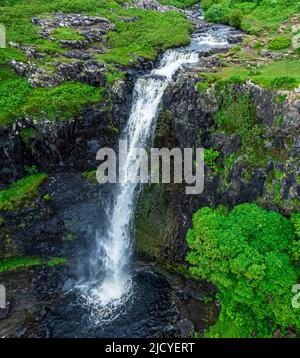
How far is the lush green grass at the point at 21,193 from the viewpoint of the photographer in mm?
21500

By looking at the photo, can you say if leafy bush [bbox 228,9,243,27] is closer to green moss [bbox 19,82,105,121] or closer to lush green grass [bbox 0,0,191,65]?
lush green grass [bbox 0,0,191,65]

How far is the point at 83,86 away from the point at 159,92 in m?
6.14

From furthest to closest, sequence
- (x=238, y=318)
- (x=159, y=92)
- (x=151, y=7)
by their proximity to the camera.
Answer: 1. (x=151, y=7)
2. (x=159, y=92)
3. (x=238, y=318)

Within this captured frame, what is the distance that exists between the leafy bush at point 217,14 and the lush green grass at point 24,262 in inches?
1169

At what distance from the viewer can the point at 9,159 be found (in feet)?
73.3

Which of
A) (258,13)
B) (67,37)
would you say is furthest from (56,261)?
(258,13)

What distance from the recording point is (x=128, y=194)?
74.1 feet

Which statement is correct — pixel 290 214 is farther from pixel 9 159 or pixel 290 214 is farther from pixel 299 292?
pixel 9 159

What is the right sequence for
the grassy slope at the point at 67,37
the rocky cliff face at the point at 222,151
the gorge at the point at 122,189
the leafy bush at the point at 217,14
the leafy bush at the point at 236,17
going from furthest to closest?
the leafy bush at the point at 217,14 < the leafy bush at the point at 236,17 < the grassy slope at the point at 67,37 < the gorge at the point at 122,189 < the rocky cliff face at the point at 222,151

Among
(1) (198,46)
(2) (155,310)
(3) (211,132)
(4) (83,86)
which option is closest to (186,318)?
(2) (155,310)

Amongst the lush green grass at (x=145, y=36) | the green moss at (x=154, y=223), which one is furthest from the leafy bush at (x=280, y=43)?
the green moss at (x=154, y=223)

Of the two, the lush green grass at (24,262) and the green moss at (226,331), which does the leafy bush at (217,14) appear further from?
the green moss at (226,331)

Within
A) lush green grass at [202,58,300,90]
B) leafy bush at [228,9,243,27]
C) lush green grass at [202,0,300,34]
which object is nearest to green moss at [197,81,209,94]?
lush green grass at [202,58,300,90]

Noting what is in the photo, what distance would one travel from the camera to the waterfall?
22000 mm
